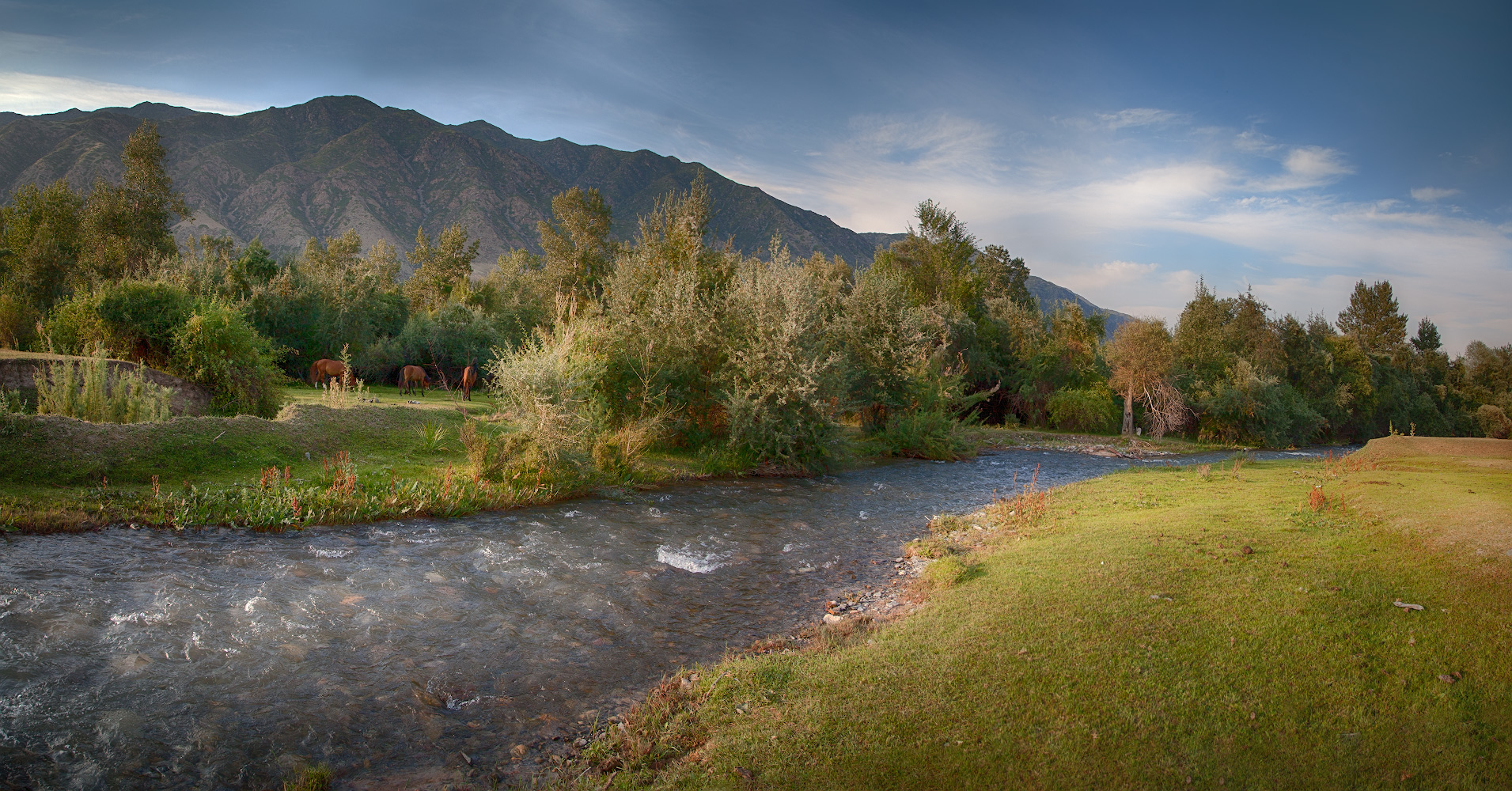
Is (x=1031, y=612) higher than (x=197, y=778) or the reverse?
higher

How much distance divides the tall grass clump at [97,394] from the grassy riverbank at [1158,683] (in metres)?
14.1

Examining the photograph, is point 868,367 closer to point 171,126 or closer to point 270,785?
point 270,785

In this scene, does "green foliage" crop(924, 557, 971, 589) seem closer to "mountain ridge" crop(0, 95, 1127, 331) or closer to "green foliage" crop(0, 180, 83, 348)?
"green foliage" crop(0, 180, 83, 348)

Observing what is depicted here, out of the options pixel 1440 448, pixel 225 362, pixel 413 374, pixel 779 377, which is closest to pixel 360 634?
pixel 225 362

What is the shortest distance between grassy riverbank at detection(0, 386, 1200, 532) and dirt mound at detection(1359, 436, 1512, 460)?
1654cm

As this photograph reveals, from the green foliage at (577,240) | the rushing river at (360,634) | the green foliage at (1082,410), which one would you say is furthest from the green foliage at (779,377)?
the green foliage at (577,240)

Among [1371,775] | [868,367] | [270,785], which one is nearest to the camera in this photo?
[1371,775]

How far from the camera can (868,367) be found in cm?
2581

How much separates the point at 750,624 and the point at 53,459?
471 inches

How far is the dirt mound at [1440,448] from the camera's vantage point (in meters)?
11.0

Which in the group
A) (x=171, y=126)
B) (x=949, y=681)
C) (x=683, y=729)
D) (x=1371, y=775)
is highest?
(x=171, y=126)

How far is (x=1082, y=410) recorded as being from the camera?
39406mm

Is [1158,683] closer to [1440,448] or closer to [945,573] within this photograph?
[945,573]

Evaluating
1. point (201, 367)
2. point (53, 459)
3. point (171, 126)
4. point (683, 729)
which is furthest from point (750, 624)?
point (171, 126)
